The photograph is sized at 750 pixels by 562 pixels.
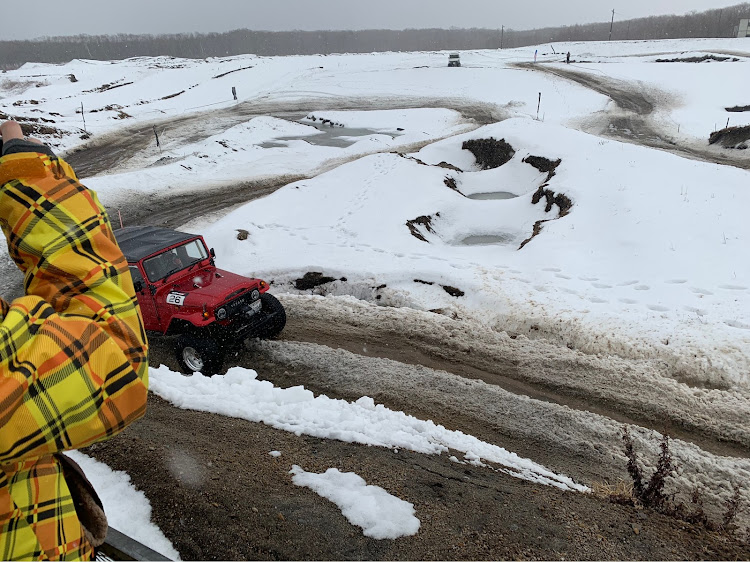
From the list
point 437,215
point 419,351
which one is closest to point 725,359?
point 419,351

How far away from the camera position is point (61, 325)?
1.23m

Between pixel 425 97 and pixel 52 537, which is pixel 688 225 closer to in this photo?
pixel 52 537

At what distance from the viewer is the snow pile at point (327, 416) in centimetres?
577

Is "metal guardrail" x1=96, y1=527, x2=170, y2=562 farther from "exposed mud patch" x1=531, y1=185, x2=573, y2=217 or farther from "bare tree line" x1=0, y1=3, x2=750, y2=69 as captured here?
"bare tree line" x1=0, y1=3, x2=750, y2=69

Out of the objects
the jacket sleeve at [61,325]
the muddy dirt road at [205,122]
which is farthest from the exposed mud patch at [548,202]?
the muddy dirt road at [205,122]

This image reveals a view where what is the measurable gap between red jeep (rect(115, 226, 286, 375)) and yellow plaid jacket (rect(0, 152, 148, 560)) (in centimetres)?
677

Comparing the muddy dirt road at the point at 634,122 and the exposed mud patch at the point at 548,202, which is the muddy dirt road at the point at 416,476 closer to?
the exposed mud patch at the point at 548,202

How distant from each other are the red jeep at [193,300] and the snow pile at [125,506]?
3.35 m

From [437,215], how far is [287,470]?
1243 cm

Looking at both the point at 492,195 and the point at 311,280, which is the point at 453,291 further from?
the point at 492,195

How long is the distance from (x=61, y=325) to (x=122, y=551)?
5.04 feet

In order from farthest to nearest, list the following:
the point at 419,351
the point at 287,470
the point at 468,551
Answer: the point at 419,351, the point at 287,470, the point at 468,551

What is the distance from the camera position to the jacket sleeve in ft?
3.87

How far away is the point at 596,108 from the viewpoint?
117ft
